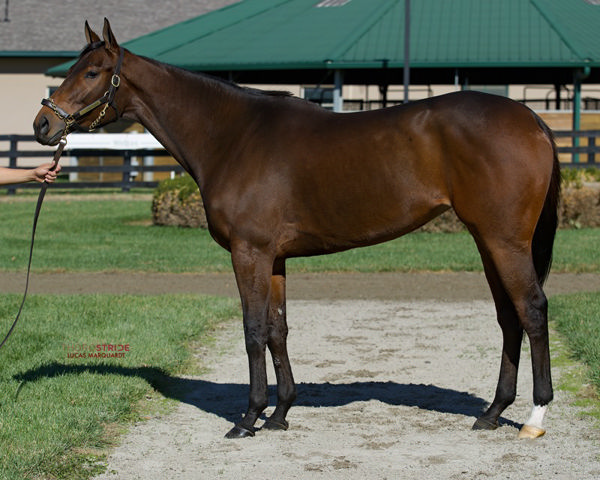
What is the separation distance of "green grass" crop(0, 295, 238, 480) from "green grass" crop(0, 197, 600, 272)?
290 centimetres

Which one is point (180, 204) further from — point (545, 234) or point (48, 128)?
point (545, 234)

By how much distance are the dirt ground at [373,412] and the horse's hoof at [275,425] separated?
0.06 meters

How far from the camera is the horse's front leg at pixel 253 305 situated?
19.4 feet

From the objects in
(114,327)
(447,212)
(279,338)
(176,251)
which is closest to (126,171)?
(176,251)

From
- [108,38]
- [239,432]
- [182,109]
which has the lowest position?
[239,432]

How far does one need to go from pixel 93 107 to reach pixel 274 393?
96.5 inches

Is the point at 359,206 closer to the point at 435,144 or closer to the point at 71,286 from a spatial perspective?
the point at 435,144

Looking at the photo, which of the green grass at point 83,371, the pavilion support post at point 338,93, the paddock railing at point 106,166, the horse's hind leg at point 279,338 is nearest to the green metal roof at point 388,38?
the pavilion support post at point 338,93

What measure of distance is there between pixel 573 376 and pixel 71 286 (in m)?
6.80

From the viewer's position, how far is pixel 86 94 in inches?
241

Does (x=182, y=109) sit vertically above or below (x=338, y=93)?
above

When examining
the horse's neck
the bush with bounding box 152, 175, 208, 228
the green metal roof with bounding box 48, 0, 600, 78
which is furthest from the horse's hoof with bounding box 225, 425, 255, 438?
the green metal roof with bounding box 48, 0, 600, 78

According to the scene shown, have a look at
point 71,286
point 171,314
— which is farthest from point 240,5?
point 171,314

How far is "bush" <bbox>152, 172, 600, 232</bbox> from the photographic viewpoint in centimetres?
1672
